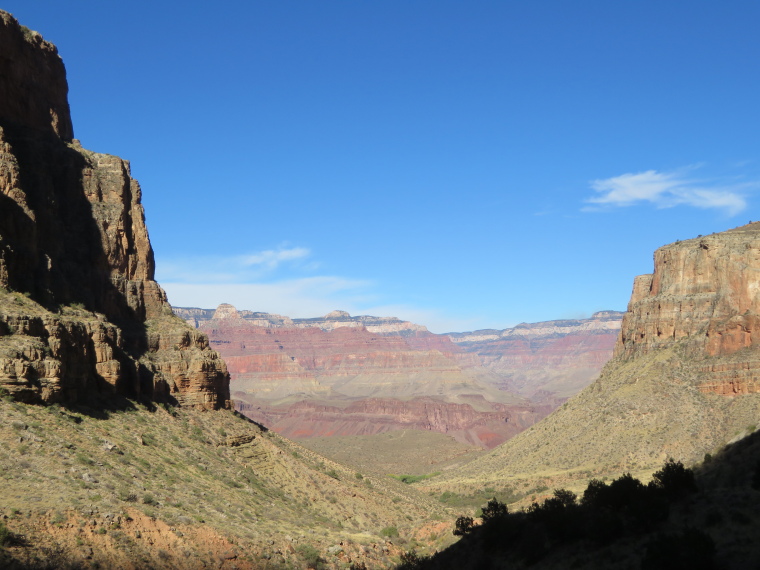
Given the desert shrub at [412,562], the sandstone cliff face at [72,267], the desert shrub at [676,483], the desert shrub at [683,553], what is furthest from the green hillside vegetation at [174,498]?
the desert shrub at [683,553]

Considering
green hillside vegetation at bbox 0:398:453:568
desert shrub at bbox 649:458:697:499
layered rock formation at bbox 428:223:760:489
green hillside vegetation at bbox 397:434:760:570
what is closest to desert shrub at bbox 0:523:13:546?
green hillside vegetation at bbox 0:398:453:568

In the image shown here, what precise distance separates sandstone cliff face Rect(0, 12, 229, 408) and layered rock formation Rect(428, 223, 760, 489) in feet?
146

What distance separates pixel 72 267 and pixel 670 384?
6861 cm

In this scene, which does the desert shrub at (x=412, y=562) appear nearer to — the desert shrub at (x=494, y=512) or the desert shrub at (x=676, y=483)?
the desert shrub at (x=494, y=512)

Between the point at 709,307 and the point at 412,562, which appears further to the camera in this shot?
the point at 709,307

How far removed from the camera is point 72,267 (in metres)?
61.4

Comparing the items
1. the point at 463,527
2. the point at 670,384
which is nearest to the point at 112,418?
the point at 463,527

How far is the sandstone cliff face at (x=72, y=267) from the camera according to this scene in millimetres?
48906

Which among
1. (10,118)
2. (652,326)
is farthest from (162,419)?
(652,326)

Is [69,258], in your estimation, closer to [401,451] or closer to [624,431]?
[624,431]

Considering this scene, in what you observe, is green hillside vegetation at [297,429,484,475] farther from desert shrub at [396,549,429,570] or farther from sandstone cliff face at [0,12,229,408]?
desert shrub at [396,549,429,570]

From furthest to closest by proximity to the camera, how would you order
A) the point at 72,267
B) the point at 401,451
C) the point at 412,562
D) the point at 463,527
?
the point at 401,451, the point at 72,267, the point at 412,562, the point at 463,527

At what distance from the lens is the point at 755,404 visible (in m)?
83.0

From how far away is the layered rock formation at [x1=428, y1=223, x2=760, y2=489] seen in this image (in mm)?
85188
